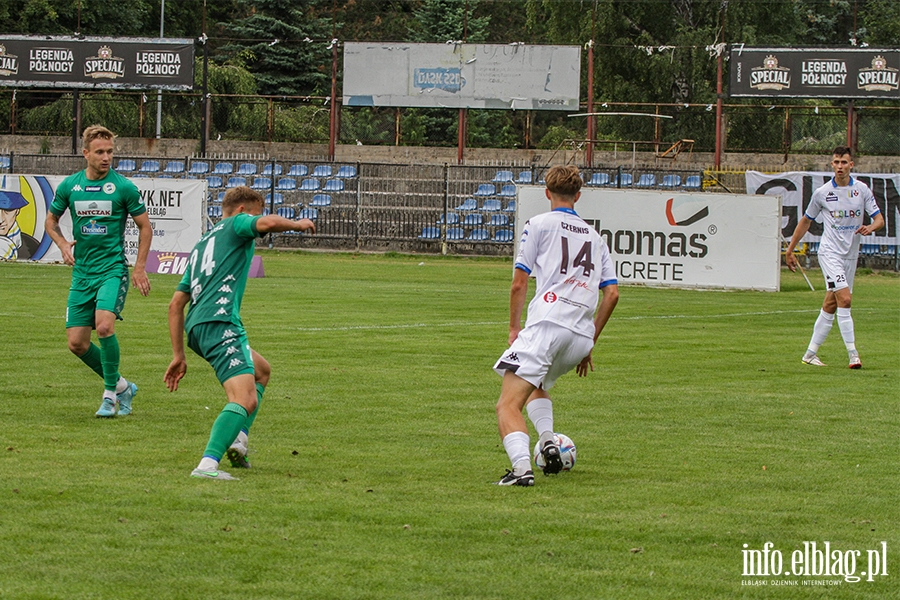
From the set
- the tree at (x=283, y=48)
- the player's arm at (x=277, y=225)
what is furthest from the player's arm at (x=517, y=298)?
the tree at (x=283, y=48)

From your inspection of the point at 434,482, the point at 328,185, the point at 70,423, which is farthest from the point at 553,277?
the point at 328,185

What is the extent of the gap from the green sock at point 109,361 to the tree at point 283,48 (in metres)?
51.5

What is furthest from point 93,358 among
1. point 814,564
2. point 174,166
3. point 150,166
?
point 150,166

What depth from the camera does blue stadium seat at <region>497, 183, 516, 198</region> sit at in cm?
3804

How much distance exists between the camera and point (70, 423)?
354 inches

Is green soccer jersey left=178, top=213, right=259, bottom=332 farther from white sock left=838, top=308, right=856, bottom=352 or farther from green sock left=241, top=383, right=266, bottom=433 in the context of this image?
white sock left=838, top=308, right=856, bottom=352

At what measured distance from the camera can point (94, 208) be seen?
9750 millimetres

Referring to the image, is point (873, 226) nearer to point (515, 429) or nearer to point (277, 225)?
point (515, 429)

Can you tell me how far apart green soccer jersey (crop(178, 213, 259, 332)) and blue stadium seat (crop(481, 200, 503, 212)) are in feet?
102

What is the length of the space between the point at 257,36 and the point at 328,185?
80.1ft

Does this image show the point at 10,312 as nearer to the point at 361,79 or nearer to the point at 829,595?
the point at 829,595

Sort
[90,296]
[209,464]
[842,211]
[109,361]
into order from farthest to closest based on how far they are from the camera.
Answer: [842,211] → [90,296] → [109,361] → [209,464]

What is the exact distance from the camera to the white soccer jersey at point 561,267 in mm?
7258

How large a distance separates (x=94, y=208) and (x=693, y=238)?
1771cm
